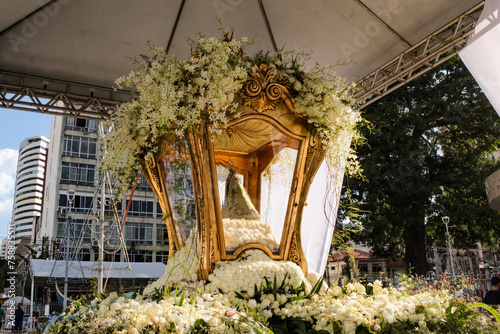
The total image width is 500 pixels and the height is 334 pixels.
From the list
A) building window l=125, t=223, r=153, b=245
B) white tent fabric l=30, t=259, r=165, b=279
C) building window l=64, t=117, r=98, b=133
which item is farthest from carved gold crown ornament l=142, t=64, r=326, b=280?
building window l=125, t=223, r=153, b=245

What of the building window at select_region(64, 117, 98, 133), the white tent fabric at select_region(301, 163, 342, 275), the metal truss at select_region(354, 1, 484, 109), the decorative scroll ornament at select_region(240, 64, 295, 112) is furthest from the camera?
the building window at select_region(64, 117, 98, 133)

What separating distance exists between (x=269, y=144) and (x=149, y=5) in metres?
2.41

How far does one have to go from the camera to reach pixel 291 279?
2.63 meters

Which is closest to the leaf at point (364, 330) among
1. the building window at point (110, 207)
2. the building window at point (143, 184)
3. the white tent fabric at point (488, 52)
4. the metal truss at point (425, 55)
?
the building window at point (143, 184)

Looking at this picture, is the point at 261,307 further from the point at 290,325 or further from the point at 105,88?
the point at 105,88

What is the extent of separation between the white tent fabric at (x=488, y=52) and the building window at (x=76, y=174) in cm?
3253

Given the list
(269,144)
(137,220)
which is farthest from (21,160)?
(269,144)

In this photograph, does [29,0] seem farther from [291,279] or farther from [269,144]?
[291,279]

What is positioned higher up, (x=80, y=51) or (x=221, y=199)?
(x=80, y=51)

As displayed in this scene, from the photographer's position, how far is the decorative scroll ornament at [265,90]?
108 inches

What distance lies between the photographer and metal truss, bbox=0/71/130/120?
4.73 meters

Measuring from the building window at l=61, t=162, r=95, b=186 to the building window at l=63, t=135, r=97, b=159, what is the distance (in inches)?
31.5

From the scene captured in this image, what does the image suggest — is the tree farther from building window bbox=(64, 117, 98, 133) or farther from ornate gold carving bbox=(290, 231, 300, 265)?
building window bbox=(64, 117, 98, 133)

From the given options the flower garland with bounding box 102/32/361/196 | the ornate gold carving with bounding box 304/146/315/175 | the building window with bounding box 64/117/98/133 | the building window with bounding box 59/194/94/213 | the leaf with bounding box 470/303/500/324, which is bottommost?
the leaf with bounding box 470/303/500/324
